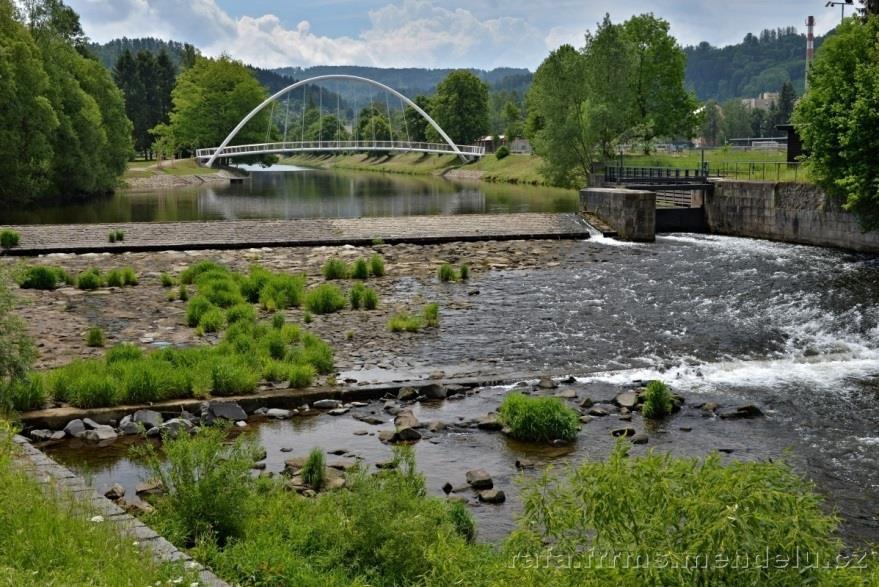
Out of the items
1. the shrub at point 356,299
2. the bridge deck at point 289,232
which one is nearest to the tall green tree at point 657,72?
the bridge deck at point 289,232

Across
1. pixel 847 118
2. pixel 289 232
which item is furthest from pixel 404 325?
pixel 847 118

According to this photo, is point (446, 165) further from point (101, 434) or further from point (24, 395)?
point (101, 434)

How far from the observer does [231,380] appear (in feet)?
43.9

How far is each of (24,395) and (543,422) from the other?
7.13 m

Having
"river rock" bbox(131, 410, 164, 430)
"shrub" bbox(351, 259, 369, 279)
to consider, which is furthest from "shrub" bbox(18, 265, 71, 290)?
"river rock" bbox(131, 410, 164, 430)

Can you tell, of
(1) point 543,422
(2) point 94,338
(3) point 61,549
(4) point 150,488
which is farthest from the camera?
(2) point 94,338

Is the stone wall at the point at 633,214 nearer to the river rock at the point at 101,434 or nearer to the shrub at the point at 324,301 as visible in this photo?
the shrub at the point at 324,301

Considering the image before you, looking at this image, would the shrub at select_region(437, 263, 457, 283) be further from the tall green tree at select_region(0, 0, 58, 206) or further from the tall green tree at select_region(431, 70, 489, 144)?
the tall green tree at select_region(431, 70, 489, 144)

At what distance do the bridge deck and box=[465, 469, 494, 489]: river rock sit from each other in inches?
897

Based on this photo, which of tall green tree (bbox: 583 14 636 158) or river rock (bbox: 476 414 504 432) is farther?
tall green tree (bbox: 583 14 636 158)

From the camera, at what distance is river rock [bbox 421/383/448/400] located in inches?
546

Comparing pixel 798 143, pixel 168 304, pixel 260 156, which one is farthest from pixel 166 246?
pixel 260 156

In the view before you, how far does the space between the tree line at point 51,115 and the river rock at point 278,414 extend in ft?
140

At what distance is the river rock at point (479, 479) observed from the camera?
9.86 meters
